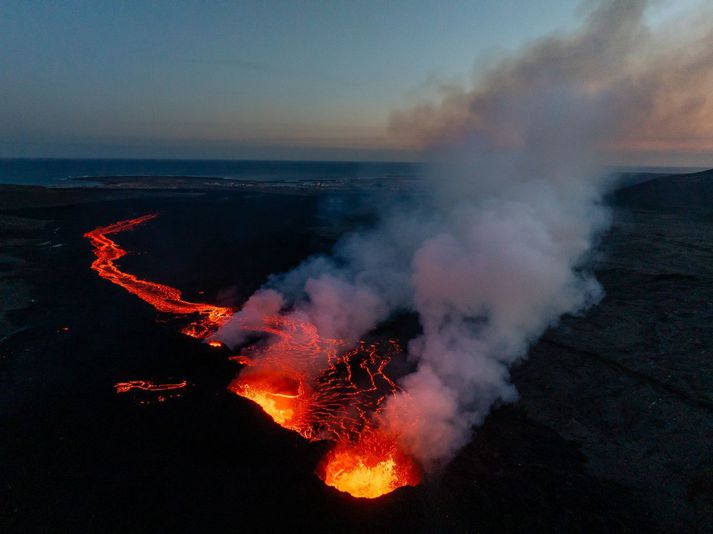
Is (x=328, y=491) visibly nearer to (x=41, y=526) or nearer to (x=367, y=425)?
(x=367, y=425)

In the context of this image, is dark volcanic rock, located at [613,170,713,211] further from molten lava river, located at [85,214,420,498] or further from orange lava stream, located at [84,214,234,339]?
orange lava stream, located at [84,214,234,339]

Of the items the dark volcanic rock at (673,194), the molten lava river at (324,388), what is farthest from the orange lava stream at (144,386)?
the dark volcanic rock at (673,194)

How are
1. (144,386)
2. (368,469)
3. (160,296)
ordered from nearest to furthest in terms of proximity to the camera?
(368,469) → (144,386) → (160,296)

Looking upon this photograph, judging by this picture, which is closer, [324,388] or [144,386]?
[144,386]

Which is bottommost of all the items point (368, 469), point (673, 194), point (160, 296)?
point (368, 469)

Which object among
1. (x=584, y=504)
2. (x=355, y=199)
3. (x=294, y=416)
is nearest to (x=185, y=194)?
(x=355, y=199)

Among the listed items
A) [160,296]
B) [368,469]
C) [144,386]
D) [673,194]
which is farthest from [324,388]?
[673,194]

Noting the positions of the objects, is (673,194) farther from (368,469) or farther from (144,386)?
(144,386)

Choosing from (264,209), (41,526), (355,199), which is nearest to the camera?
(41,526)

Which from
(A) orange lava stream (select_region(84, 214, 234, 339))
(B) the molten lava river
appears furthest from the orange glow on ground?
(A) orange lava stream (select_region(84, 214, 234, 339))
